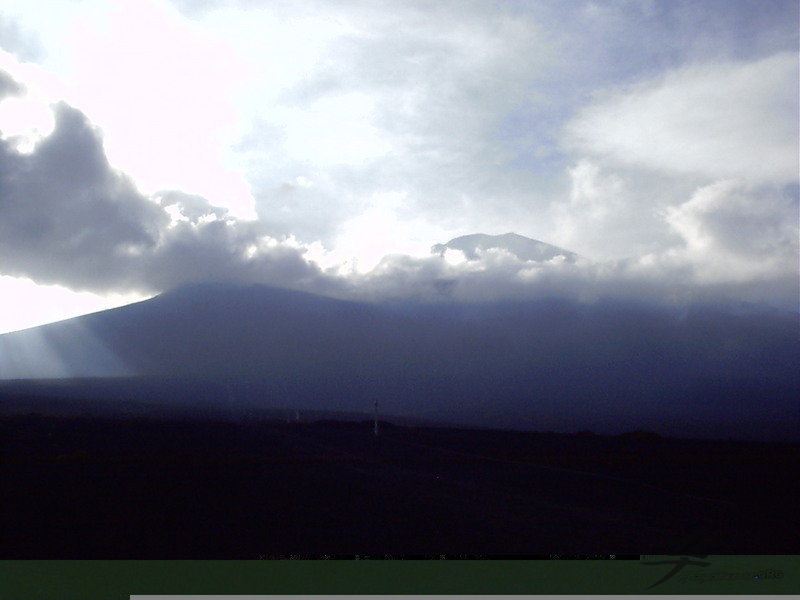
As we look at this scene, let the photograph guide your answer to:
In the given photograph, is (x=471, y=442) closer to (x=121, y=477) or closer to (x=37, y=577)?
(x=121, y=477)

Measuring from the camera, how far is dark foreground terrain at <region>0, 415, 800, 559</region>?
46.8 feet

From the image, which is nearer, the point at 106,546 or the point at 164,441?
the point at 106,546

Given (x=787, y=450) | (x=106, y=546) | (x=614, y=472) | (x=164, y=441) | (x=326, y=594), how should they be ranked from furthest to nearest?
(x=787, y=450) < (x=164, y=441) < (x=614, y=472) < (x=106, y=546) < (x=326, y=594)

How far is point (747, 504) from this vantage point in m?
22.2

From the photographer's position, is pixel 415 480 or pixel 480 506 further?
pixel 415 480

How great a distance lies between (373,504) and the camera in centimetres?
1944

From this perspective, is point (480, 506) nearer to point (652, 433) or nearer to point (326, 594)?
point (326, 594)

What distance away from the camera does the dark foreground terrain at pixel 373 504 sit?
561 inches

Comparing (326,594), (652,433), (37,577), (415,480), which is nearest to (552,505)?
(415,480)

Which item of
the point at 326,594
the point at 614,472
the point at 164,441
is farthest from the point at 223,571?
the point at 164,441

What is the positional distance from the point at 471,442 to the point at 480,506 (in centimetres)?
3425

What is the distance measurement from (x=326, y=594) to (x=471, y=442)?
43.3m

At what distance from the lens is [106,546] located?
532 inches

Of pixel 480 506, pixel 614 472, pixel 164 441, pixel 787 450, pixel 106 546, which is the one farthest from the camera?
pixel 787 450
